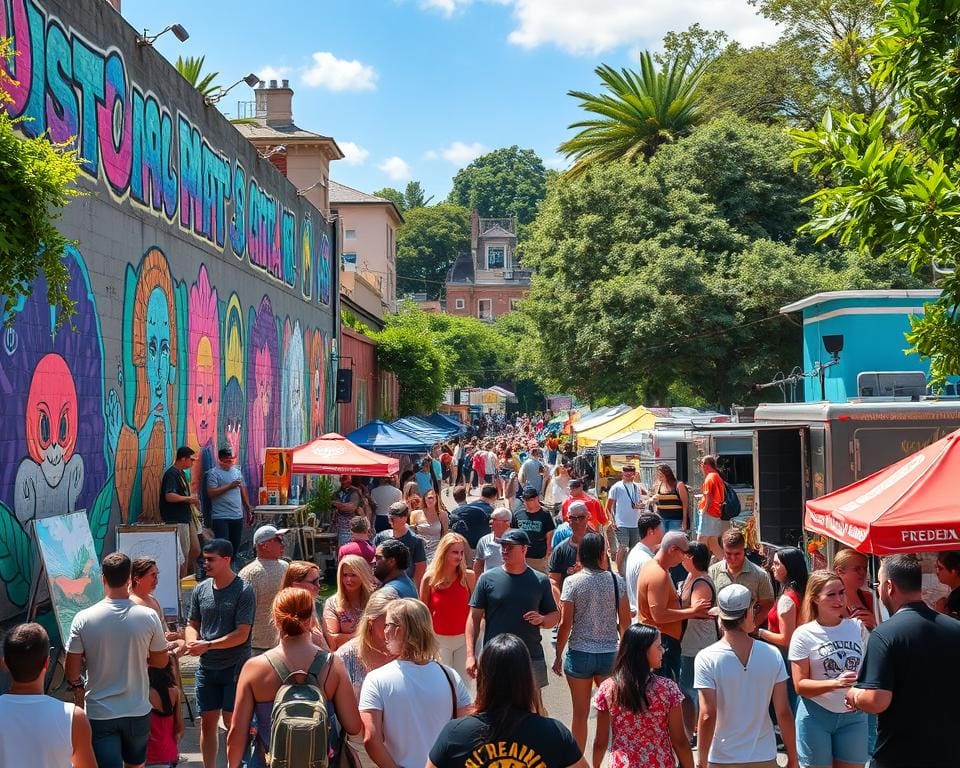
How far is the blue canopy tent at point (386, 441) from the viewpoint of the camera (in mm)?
20344

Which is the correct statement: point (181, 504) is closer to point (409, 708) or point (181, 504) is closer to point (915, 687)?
point (409, 708)

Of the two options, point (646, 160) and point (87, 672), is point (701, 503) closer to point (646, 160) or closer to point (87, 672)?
point (87, 672)

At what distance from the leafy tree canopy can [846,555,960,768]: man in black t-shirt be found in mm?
27792

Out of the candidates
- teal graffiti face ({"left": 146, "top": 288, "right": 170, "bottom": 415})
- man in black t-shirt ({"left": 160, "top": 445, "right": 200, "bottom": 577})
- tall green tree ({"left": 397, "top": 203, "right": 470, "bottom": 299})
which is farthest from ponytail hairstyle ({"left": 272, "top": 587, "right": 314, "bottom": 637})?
tall green tree ({"left": 397, "top": 203, "right": 470, "bottom": 299})

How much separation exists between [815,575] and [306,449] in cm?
1163

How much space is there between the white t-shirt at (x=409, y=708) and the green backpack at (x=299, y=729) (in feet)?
0.81

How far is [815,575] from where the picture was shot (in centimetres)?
694

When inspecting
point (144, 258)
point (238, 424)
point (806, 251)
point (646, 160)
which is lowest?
point (238, 424)

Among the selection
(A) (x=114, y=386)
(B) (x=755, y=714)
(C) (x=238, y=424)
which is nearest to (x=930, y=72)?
(B) (x=755, y=714)

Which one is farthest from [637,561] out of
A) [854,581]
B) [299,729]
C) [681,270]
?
[681,270]

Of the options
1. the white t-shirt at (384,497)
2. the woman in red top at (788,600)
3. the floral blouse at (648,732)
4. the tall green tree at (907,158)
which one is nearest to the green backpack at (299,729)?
the floral blouse at (648,732)

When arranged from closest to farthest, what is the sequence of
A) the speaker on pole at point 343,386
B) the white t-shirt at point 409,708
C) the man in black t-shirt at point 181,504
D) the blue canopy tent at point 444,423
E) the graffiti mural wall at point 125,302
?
the white t-shirt at point 409,708 < the graffiti mural wall at point 125,302 < the man in black t-shirt at point 181,504 < the blue canopy tent at point 444,423 < the speaker on pole at point 343,386

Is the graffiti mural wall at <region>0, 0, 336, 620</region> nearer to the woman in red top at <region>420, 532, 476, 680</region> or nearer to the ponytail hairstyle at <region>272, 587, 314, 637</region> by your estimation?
the ponytail hairstyle at <region>272, 587, 314, 637</region>

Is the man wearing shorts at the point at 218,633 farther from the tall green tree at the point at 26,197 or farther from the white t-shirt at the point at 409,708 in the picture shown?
the white t-shirt at the point at 409,708
